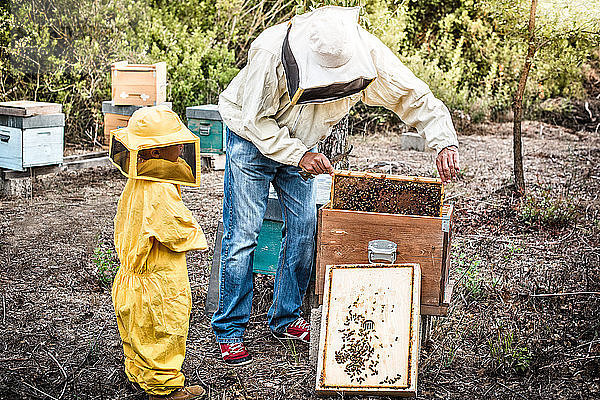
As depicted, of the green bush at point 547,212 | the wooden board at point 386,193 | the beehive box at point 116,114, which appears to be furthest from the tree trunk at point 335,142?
the beehive box at point 116,114

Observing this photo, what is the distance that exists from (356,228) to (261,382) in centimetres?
77

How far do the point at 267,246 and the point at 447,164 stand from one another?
1094 millimetres

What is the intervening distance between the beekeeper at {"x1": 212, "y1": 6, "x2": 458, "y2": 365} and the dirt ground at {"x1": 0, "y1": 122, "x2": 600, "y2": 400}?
290 millimetres

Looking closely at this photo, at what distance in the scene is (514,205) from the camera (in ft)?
18.4

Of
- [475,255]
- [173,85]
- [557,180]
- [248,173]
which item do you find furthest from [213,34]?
[248,173]

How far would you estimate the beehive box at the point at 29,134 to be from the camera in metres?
5.41

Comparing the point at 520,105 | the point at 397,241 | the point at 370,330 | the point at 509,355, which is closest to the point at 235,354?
the point at 370,330

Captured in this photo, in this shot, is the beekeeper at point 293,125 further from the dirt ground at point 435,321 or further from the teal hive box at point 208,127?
the teal hive box at point 208,127

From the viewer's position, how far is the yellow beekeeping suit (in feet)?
7.82

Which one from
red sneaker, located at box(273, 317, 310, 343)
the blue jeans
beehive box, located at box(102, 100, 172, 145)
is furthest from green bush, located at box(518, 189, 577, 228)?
beehive box, located at box(102, 100, 172, 145)

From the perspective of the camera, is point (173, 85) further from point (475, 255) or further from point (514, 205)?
point (475, 255)

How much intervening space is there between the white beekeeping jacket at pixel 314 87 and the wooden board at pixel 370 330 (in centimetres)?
52

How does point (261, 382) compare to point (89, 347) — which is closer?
point (261, 382)

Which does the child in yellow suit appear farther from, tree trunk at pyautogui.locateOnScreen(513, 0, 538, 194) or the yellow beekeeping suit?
tree trunk at pyautogui.locateOnScreen(513, 0, 538, 194)
